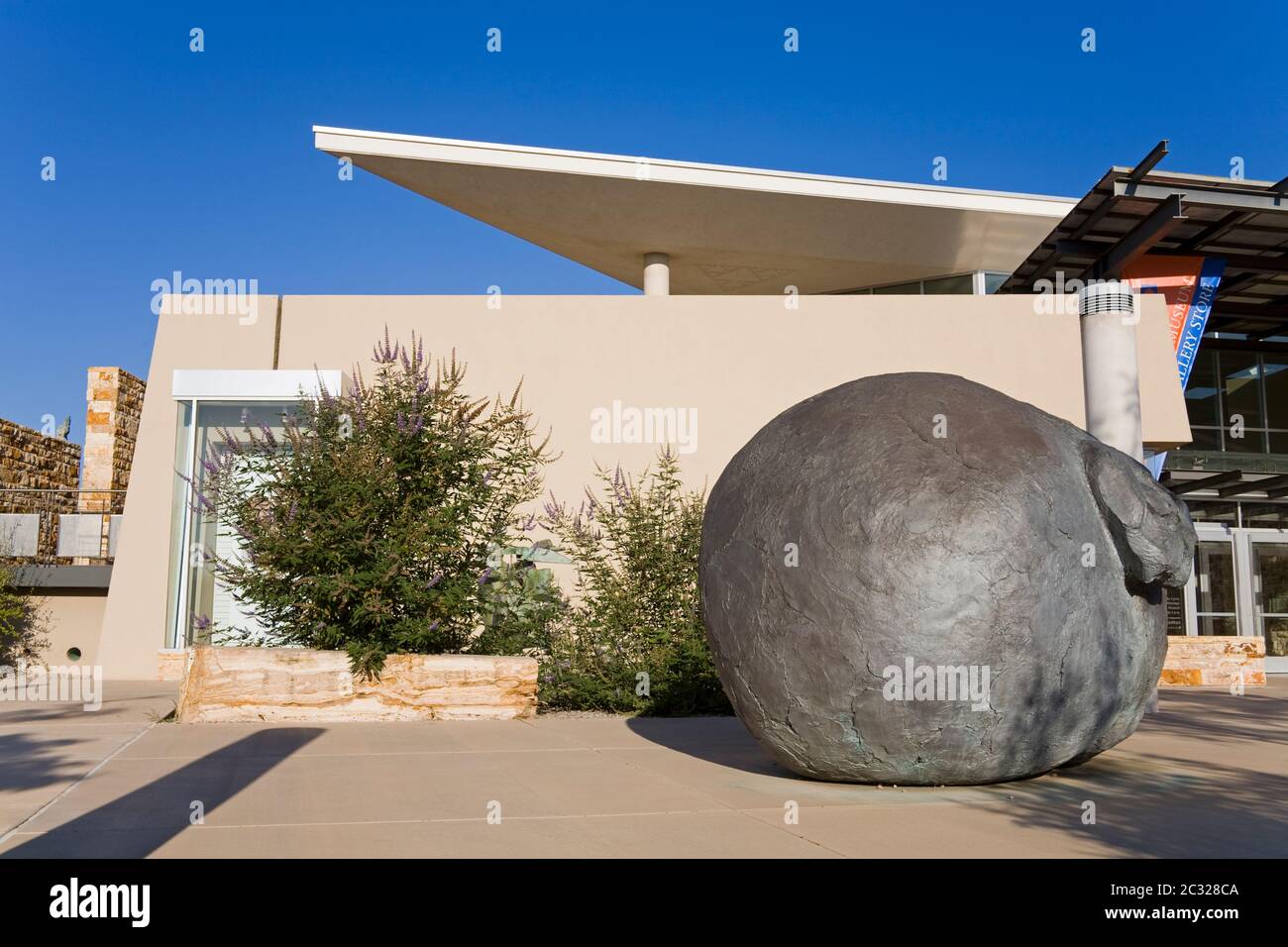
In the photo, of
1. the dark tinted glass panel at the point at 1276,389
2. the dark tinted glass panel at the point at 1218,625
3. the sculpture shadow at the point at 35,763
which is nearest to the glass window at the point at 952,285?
the dark tinted glass panel at the point at 1276,389

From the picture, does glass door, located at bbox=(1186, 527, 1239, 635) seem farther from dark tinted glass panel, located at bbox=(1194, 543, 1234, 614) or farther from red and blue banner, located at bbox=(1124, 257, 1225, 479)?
red and blue banner, located at bbox=(1124, 257, 1225, 479)

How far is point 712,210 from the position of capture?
69.6ft

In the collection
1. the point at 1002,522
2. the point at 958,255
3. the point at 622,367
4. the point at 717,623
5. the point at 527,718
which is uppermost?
the point at 958,255

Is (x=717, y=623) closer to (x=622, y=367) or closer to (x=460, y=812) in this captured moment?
(x=460, y=812)

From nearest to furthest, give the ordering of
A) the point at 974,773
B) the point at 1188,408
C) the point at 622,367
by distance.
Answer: the point at 974,773
the point at 622,367
the point at 1188,408

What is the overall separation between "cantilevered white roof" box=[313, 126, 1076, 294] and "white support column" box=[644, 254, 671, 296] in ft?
0.78

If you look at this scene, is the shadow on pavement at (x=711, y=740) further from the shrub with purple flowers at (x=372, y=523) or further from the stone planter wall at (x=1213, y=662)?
the stone planter wall at (x=1213, y=662)

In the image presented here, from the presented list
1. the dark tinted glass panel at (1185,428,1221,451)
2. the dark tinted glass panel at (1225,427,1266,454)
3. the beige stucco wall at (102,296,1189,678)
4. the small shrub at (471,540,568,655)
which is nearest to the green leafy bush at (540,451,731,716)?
the small shrub at (471,540,568,655)

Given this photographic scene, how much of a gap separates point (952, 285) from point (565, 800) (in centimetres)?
2007

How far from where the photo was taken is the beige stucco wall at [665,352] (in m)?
16.0

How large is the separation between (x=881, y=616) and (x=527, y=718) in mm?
5700

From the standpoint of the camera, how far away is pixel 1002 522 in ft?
18.0

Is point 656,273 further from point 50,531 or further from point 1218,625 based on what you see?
point 1218,625
